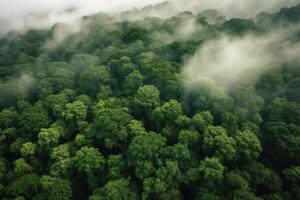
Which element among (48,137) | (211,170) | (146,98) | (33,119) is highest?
(146,98)

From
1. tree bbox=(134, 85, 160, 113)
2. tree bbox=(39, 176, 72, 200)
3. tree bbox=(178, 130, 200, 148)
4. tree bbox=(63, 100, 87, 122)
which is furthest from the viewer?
tree bbox=(134, 85, 160, 113)

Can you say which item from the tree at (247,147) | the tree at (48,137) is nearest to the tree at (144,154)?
the tree at (247,147)

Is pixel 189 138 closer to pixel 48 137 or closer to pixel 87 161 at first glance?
pixel 87 161

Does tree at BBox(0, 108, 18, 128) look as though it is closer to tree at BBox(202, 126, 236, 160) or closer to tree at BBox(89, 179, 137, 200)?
tree at BBox(89, 179, 137, 200)

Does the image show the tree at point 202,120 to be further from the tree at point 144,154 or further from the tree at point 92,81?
the tree at point 92,81

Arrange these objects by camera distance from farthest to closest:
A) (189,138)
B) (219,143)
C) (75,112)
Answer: (75,112) < (189,138) < (219,143)

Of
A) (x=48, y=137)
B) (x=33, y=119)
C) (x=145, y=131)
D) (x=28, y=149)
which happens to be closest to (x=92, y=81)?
(x=33, y=119)

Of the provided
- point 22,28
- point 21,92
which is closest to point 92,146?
point 21,92

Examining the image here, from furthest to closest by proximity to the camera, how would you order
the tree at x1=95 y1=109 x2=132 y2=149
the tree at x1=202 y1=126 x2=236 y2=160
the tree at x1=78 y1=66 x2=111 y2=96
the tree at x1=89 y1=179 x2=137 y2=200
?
the tree at x1=78 y1=66 x2=111 y2=96 → the tree at x1=95 y1=109 x2=132 y2=149 → the tree at x1=202 y1=126 x2=236 y2=160 → the tree at x1=89 y1=179 x2=137 y2=200

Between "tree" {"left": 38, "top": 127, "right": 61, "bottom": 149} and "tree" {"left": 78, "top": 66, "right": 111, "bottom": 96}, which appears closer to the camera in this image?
"tree" {"left": 38, "top": 127, "right": 61, "bottom": 149}

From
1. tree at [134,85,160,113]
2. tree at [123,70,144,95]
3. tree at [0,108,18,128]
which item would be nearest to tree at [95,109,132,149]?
tree at [134,85,160,113]
